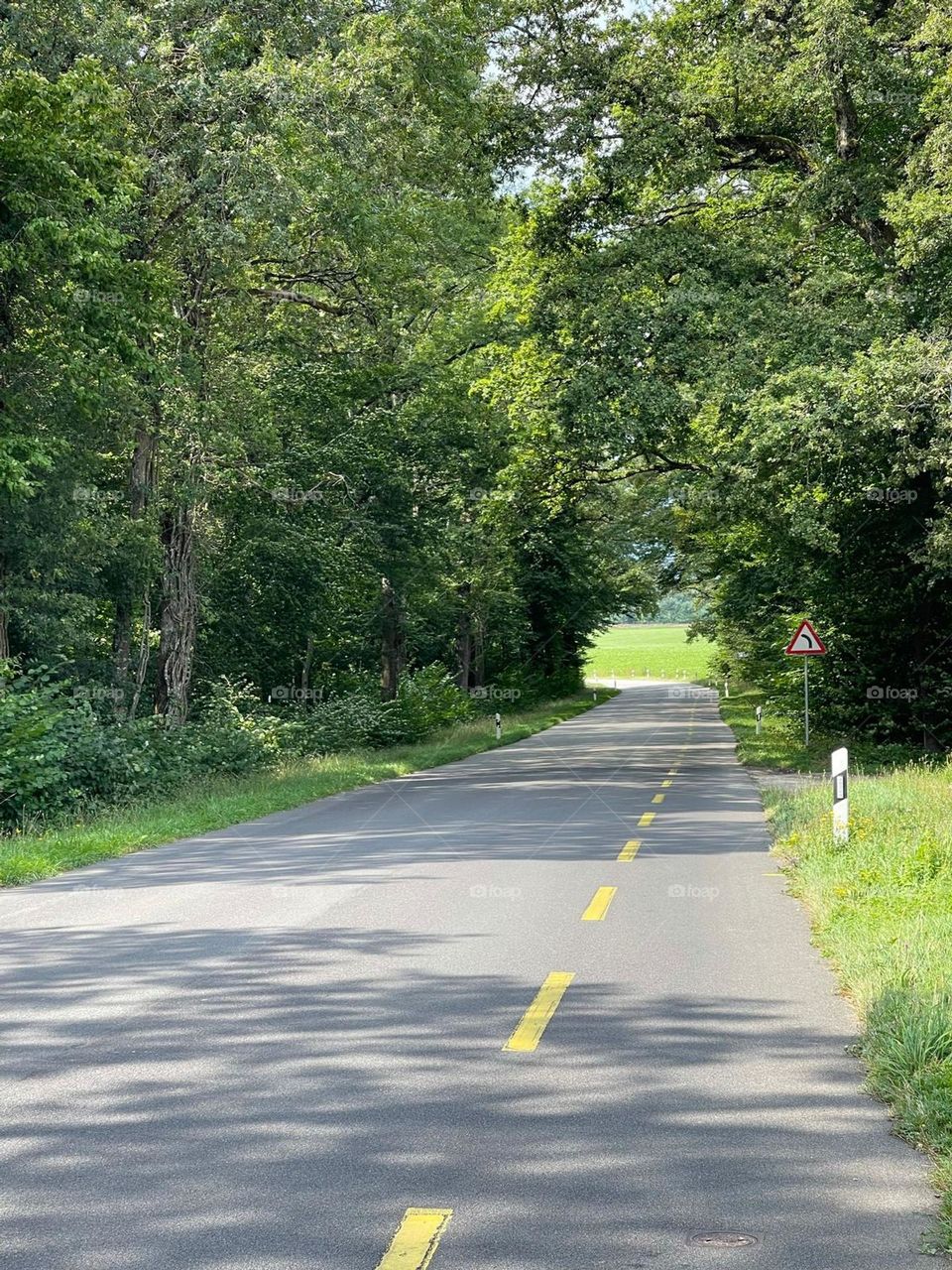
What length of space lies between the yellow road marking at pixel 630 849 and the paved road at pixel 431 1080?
1374 mm

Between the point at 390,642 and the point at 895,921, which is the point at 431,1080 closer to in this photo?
the point at 895,921

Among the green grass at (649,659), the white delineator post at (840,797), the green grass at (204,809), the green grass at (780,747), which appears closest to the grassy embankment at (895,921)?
the white delineator post at (840,797)

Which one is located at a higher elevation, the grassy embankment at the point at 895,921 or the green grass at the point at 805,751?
the grassy embankment at the point at 895,921

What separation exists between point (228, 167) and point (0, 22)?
3726 mm

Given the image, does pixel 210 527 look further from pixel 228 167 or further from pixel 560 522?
pixel 560 522

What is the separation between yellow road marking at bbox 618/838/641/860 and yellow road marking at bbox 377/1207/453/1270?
9.08m

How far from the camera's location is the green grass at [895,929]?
540 centimetres

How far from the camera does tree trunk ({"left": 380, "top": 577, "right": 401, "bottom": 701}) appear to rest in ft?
110
